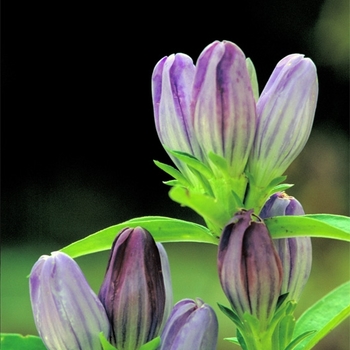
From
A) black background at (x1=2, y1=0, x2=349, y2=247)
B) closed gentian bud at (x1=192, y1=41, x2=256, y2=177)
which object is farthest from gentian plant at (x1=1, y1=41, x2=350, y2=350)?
black background at (x1=2, y1=0, x2=349, y2=247)

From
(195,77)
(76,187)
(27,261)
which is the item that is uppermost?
(195,77)

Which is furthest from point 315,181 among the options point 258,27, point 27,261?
point 27,261

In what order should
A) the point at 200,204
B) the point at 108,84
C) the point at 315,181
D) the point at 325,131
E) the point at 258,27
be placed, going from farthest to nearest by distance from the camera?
the point at 108,84, the point at 258,27, the point at 325,131, the point at 315,181, the point at 200,204

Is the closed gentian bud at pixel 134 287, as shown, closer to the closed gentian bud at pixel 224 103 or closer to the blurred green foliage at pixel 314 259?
the closed gentian bud at pixel 224 103

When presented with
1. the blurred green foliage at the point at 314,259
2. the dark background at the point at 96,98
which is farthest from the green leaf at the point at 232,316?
the dark background at the point at 96,98

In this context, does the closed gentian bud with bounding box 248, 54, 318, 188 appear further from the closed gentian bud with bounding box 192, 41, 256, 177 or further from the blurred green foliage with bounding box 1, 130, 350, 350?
the blurred green foliage with bounding box 1, 130, 350, 350

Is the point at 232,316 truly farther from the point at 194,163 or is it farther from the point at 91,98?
the point at 91,98

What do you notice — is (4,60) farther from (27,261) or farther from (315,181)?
(315,181)
